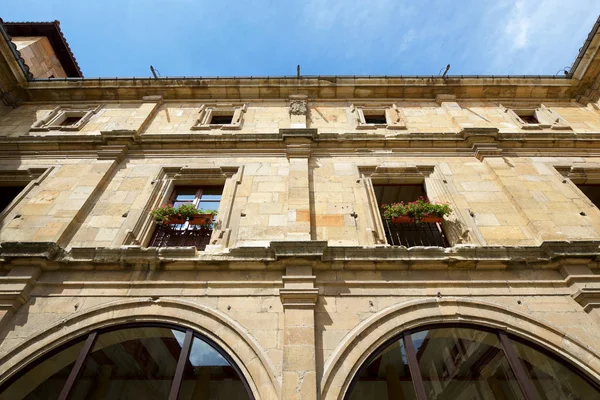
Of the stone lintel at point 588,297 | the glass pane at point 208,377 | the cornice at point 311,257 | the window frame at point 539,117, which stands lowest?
the glass pane at point 208,377

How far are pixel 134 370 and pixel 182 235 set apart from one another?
2578 millimetres

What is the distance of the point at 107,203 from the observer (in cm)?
703

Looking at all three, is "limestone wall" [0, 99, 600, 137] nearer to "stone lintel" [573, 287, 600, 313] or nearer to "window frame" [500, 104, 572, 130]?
"window frame" [500, 104, 572, 130]

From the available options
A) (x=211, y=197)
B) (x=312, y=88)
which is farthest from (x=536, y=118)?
(x=211, y=197)

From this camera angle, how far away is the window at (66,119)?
30.5ft

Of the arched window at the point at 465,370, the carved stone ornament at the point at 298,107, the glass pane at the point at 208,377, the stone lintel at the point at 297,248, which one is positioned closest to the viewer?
the arched window at the point at 465,370

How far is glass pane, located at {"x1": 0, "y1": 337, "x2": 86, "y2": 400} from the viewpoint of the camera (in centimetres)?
472

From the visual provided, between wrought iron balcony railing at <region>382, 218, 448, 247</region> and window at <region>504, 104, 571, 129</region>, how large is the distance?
456 cm

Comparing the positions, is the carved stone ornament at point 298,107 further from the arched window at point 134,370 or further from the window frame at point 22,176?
the arched window at point 134,370

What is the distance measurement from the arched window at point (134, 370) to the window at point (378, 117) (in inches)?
265

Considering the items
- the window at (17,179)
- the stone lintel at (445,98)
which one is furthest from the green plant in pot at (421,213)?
the window at (17,179)

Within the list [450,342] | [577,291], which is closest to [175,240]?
[450,342]

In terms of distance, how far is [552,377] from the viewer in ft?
16.7

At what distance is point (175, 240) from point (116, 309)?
177cm
